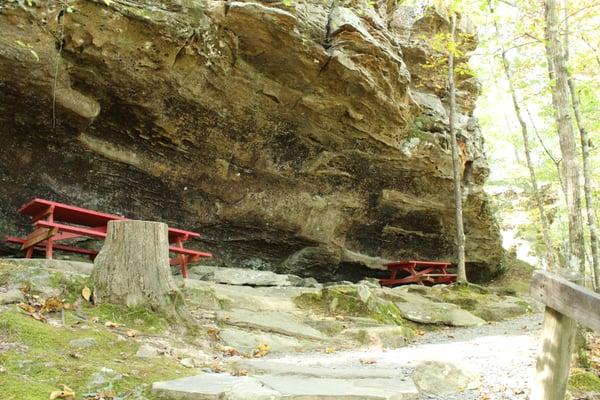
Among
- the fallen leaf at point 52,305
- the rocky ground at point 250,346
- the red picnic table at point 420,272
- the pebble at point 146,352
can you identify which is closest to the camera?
the rocky ground at point 250,346

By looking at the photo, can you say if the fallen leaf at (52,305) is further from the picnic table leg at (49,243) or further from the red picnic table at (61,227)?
the red picnic table at (61,227)

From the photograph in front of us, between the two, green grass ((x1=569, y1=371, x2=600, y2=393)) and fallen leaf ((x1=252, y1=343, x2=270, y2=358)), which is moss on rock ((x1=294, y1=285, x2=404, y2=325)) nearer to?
fallen leaf ((x1=252, y1=343, x2=270, y2=358))

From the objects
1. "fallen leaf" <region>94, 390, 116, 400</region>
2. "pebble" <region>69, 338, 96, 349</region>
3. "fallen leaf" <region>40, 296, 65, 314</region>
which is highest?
"fallen leaf" <region>40, 296, 65, 314</region>

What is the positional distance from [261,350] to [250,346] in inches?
7.0

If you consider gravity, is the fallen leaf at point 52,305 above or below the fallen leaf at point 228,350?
above

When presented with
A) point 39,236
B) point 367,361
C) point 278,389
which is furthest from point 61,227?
point 278,389

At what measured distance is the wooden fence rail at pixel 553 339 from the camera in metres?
3.03

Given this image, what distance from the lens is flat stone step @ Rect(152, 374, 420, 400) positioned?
9.64 feet

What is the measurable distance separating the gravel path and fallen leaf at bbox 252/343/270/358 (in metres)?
0.16

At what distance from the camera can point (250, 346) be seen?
578cm

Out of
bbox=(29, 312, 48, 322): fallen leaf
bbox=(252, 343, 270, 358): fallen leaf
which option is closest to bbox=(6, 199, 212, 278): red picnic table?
bbox=(29, 312, 48, 322): fallen leaf

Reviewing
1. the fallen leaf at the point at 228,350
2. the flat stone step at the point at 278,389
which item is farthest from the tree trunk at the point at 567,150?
the fallen leaf at the point at 228,350

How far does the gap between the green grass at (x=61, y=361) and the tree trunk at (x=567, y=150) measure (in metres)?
5.65

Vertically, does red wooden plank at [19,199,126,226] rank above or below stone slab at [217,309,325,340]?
above
